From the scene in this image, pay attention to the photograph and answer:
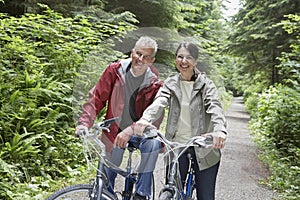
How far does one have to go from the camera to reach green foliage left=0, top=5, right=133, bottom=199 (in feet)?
16.3

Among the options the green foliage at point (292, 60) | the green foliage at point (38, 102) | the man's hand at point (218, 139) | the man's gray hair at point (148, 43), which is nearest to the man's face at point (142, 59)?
the man's gray hair at point (148, 43)

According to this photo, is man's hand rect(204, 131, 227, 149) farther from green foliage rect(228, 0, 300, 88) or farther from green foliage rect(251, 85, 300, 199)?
green foliage rect(228, 0, 300, 88)

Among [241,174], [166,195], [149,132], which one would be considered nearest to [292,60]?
[241,174]

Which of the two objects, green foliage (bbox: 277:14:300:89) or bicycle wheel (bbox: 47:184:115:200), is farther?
green foliage (bbox: 277:14:300:89)

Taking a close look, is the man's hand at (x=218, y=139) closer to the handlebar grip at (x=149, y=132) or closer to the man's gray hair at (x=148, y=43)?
the handlebar grip at (x=149, y=132)

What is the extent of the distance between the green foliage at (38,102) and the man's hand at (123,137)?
1927 mm

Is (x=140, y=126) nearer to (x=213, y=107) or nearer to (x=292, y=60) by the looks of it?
(x=213, y=107)

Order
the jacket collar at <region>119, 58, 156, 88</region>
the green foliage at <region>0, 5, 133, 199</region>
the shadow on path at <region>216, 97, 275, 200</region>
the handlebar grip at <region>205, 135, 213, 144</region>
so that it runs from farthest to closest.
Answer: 1. the shadow on path at <region>216, 97, 275, 200</region>
2. the green foliage at <region>0, 5, 133, 199</region>
3. the jacket collar at <region>119, 58, 156, 88</region>
4. the handlebar grip at <region>205, 135, 213, 144</region>

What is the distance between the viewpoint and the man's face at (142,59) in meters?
2.56

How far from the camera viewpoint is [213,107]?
2.57m

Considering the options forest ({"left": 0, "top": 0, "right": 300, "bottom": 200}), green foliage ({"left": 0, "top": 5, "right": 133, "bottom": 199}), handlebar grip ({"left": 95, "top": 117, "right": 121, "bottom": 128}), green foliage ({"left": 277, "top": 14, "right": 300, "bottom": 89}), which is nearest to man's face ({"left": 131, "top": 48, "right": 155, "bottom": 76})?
forest ({"left": 0, "top": 0, "right": 300, "bottom": 200})

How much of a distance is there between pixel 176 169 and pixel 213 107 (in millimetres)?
562

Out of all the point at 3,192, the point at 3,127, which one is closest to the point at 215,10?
the point at 3,127

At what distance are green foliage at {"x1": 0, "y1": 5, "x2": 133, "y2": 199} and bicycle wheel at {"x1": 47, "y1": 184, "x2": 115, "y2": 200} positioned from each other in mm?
2149
